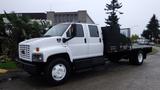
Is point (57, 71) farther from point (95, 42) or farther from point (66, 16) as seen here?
point (66, 16)

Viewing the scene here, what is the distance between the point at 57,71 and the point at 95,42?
2486mm

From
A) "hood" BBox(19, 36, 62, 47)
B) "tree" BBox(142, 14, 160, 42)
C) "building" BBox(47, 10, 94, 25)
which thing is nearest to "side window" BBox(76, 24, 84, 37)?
"hood" BBox(19, 36, 62, 47)

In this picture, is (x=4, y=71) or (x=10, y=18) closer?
(x=4, y=71)

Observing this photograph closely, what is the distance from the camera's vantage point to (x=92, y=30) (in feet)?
32.3

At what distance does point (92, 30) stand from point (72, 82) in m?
2.51

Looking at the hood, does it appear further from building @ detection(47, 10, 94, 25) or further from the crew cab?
building @ detection(47, 10, 94, 25)

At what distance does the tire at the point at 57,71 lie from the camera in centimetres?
793

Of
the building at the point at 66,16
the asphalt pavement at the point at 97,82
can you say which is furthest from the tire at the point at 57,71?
the building at the point at 66,16

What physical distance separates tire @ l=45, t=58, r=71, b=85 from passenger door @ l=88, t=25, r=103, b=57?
158cm

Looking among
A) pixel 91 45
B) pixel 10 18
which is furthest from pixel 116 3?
pixel 91 45

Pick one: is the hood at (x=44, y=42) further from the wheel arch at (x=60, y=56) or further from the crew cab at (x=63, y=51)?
the wheel arch at (x=60, y=56)

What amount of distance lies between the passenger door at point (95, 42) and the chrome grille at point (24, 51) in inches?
105

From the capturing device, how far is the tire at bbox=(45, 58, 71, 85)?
312 inches

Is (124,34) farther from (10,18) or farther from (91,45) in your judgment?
(10,18)
